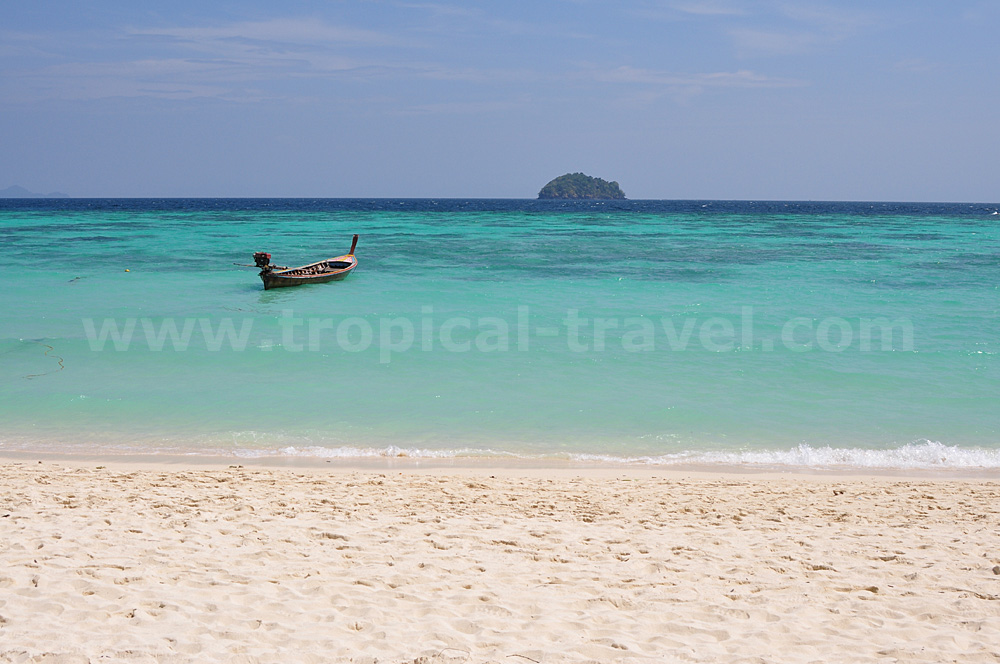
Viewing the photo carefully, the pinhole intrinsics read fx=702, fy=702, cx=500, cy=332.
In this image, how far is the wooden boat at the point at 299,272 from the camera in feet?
73.4

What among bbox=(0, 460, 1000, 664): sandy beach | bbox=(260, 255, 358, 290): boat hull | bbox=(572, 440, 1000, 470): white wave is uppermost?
bbox=(260, 255, 358, 290): boat hull

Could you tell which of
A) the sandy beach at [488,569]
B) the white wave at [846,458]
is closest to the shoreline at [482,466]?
the white wave at [846,458]

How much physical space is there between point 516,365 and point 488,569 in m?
7.83

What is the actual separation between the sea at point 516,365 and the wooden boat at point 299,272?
1.96ft

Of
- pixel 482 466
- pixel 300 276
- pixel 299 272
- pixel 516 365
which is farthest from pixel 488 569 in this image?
pixel 299 272

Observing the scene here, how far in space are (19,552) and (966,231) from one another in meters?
61.4

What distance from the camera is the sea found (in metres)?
9.24

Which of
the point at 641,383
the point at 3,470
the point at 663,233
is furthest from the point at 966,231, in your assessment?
the point at 3,470

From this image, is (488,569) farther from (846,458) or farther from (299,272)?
(299,272)

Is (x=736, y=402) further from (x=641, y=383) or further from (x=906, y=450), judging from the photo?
(x=906, y=450)

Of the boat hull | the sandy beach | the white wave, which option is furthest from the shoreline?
the boat hull

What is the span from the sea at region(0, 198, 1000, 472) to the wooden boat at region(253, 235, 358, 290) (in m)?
0.60

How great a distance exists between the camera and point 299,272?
23.5 meters

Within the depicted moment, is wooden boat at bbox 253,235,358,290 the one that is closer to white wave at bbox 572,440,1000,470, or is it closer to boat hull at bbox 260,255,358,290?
boat hull at bbox 260,255,358,290
